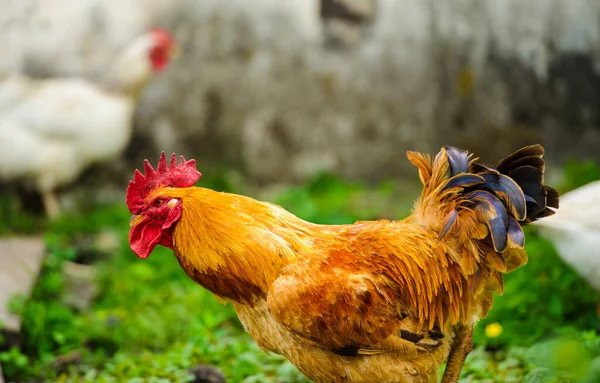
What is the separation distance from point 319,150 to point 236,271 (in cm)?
510

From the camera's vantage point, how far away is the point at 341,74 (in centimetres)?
791

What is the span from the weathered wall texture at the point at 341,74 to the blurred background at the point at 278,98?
2cm

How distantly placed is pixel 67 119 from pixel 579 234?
16.7 ft

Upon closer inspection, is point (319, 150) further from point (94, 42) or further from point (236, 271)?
point (236, 271)

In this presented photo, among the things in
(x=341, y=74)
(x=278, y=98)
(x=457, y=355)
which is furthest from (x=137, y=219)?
(x=341, y=74)

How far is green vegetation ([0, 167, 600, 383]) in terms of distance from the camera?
4.21 metres

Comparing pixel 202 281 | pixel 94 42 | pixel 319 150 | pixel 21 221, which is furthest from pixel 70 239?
pixel 202 281

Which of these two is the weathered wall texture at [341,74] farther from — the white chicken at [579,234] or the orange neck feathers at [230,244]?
the orange neck feathers at [230,244]

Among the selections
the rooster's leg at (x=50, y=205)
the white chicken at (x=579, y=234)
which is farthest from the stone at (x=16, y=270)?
the white chicken at (x=579, y=234)

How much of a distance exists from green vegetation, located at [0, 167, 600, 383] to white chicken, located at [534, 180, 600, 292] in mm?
416

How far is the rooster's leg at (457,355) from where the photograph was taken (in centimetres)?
327

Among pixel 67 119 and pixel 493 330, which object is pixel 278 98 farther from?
pixel 493 330

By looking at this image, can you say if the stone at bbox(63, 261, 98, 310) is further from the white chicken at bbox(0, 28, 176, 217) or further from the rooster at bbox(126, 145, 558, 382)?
the rooster at bbox(126, 145, 558, 382)

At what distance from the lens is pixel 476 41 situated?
25.4 ft
